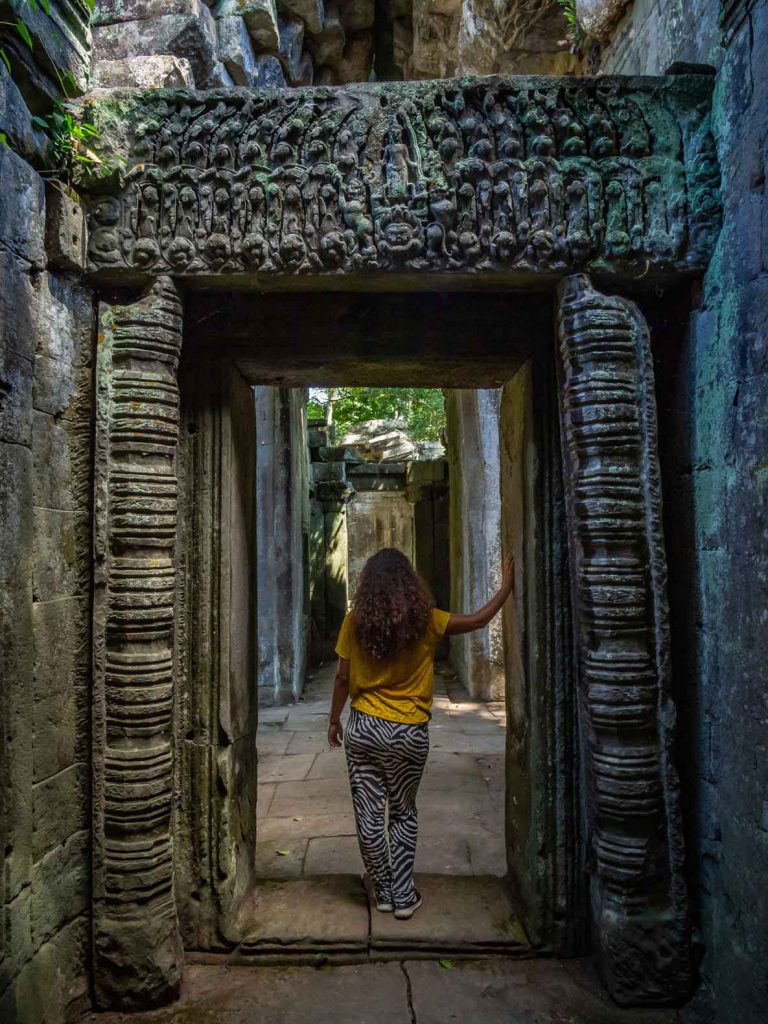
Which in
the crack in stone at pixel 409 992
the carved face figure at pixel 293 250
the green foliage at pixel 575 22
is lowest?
the crack in stone at pixel 409 992

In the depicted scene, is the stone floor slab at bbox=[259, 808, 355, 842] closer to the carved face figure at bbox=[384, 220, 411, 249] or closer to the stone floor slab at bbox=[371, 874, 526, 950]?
the stone floor slab at bbox=[371, 874, 526, 950]

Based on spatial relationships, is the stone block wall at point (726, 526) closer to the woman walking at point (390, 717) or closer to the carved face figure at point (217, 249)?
the woman walking at point (390, 717)

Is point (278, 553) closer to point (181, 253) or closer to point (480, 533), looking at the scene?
point (480, 533)

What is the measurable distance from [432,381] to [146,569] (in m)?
1.64

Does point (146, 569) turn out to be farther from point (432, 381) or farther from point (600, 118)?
point (600, 118)

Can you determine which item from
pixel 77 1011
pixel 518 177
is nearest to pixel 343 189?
pixel 518 177

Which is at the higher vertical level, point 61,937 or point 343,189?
point 343,189

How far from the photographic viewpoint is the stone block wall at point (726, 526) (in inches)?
82.6

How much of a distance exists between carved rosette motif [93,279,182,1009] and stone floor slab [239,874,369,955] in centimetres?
42

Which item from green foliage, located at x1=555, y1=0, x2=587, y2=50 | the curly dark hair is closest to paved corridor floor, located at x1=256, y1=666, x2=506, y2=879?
the curly dark hair

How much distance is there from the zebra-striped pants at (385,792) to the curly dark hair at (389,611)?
326 mm

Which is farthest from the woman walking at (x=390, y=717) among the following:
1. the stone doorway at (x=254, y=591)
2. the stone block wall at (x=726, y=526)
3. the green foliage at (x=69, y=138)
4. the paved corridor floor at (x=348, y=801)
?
the green foliage at (x=69, y=138)

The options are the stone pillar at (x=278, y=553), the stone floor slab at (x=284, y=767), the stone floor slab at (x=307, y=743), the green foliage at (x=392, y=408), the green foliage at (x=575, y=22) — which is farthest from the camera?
the green foliage at (x=392, y=408)

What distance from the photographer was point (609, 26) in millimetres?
3213
